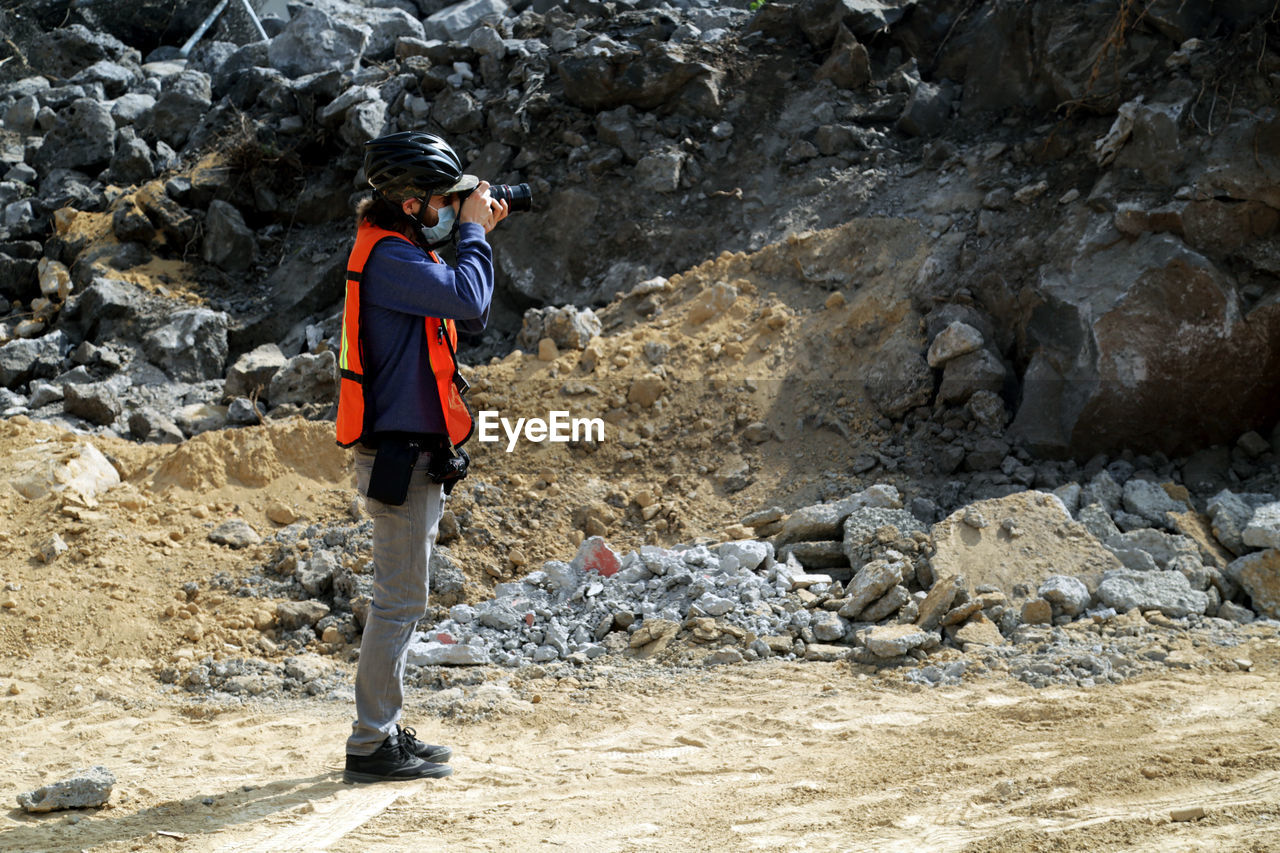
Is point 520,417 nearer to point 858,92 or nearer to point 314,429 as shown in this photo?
point 314,429

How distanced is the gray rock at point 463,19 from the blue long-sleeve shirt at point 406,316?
982 cm

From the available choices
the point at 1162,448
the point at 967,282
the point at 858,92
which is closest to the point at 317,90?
the point at 858,92

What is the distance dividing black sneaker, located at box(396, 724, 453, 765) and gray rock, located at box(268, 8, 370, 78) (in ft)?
33.0

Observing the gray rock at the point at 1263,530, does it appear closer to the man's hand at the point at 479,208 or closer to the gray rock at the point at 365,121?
the man's hand at the point at 479,208

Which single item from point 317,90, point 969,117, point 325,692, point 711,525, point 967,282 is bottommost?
point 325,692

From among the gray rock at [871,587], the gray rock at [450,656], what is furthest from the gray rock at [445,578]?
the gray rock at [871,587]

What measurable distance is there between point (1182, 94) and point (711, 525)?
4224mm

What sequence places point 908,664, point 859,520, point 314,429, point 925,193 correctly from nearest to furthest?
point 908,664, point 859,520, point 314,429, point 925,193

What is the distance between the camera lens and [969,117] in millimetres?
8648

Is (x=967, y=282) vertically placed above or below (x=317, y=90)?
below

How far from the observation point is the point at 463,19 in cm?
1230

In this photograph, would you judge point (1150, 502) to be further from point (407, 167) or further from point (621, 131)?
point (621, 131)

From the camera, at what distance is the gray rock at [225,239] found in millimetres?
10352

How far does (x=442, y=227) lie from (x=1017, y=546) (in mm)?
3358
